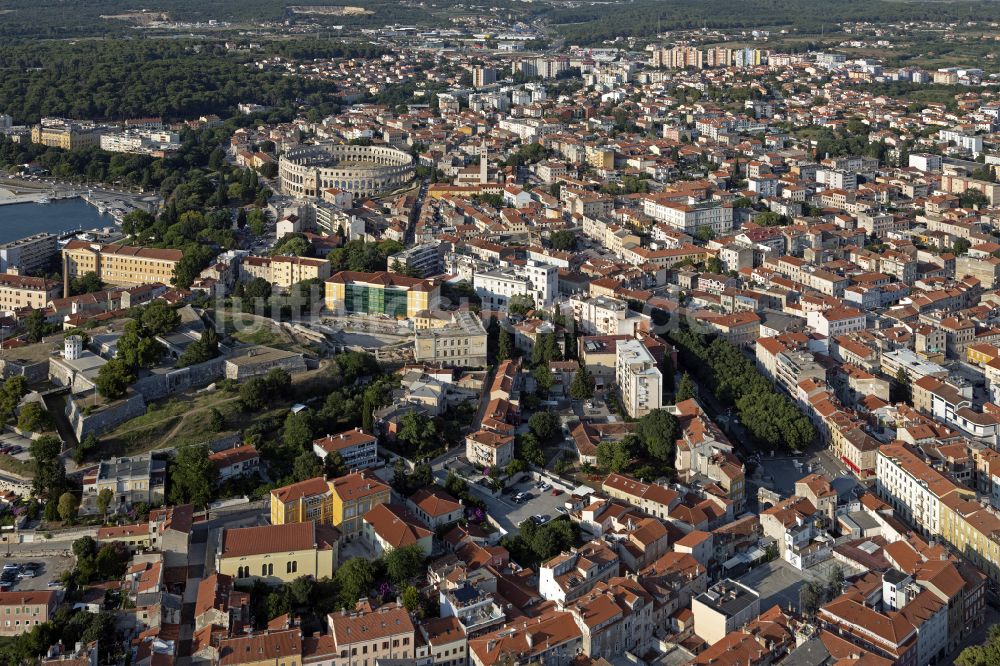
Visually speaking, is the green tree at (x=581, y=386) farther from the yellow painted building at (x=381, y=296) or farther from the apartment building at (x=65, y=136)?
the apartment building at (x=65, y=136)

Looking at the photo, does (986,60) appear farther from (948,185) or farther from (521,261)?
(521,261)

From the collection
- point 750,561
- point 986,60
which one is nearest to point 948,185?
point 750,561

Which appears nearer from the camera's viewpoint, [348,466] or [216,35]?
[348,466]

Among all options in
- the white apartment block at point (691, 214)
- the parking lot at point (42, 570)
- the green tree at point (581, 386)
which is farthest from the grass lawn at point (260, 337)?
the white apartment block at point (691, 214)

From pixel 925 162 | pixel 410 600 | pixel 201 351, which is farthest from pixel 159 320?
pixel 925 162

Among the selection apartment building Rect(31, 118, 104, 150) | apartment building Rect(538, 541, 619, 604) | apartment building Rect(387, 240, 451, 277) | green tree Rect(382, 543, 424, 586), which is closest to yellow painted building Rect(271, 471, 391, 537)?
green tree Rect(382, 543, 424, 586)

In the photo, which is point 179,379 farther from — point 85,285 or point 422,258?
point 422,258
